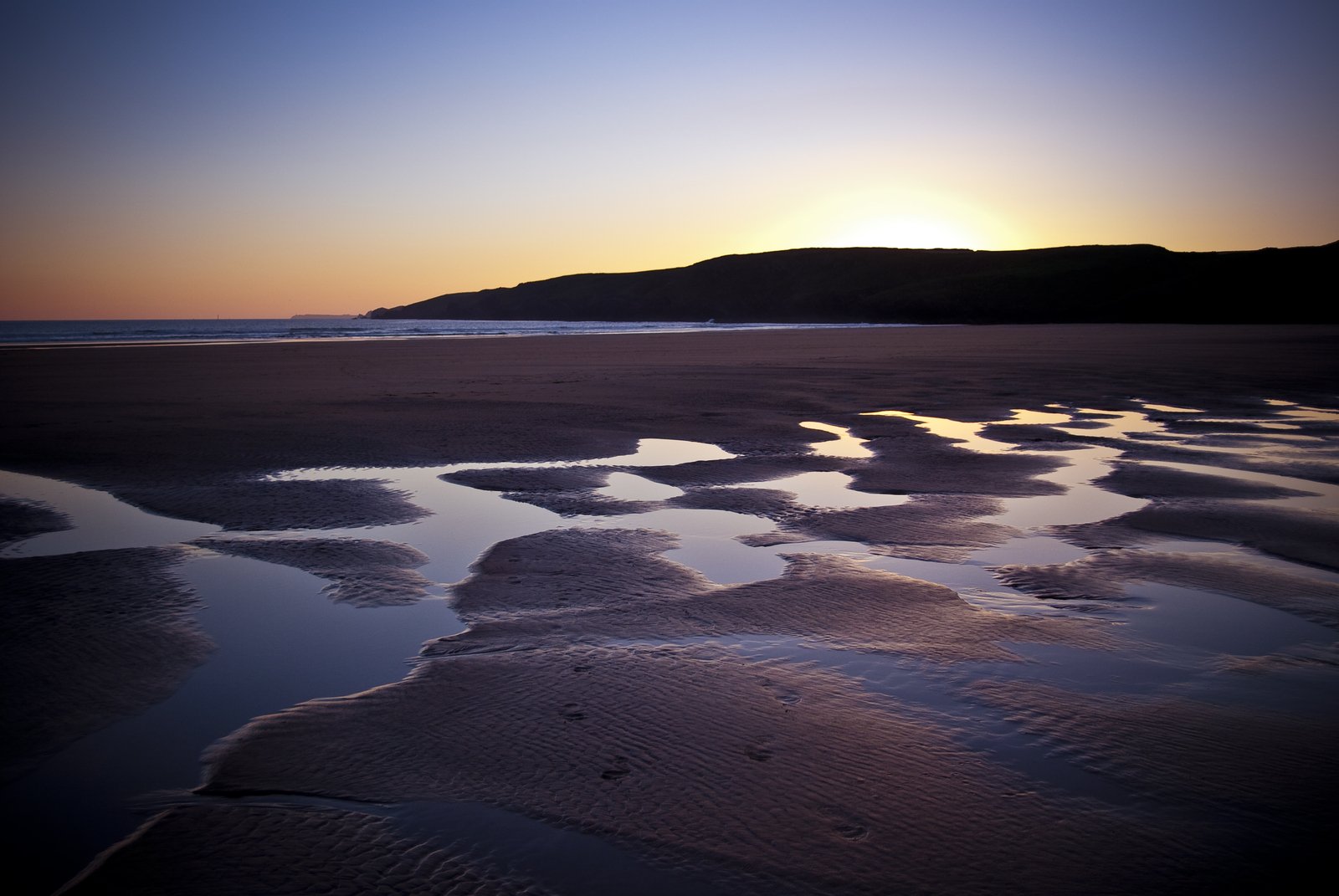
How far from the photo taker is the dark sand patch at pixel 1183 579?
4695mm

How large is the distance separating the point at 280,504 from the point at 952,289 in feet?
358

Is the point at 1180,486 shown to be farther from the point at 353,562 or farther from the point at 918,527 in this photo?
the point at 353,562

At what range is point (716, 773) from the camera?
9.38 ft

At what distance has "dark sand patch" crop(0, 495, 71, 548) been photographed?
20.2 feet

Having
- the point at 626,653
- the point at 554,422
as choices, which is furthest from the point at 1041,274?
the point at 626,653

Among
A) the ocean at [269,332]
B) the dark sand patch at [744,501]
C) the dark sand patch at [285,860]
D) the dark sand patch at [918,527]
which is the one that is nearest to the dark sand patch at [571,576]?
the dark sand patch at [744,501]

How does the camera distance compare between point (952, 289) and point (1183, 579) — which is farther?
point (952, 289)

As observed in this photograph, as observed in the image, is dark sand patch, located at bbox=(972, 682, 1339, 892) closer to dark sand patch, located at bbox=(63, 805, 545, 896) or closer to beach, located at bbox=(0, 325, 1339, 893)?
beach, located at bbox=(0, 325, 1339, 893)

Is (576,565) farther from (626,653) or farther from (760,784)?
(760,784)

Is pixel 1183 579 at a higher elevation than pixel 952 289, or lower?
lower

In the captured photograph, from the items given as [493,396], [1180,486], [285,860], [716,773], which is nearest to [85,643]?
[285,860]

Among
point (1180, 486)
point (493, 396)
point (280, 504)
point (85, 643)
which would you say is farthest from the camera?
point (493, 396)

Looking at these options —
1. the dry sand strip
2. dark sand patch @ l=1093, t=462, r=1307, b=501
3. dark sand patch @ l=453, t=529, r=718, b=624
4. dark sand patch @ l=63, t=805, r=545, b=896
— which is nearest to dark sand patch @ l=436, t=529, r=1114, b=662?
dark sand patch @ l=453, t=529, r=718, b=624

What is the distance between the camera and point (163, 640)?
414 cm
